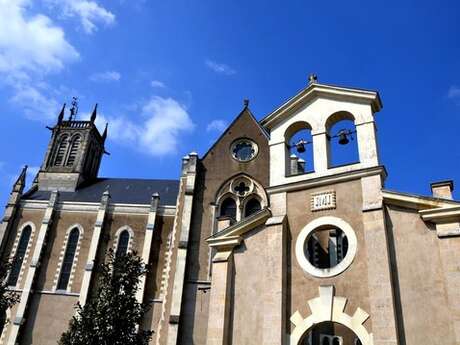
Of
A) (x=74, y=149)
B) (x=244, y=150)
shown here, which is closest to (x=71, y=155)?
(x=74, y=149)

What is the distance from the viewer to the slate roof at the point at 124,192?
31219mm

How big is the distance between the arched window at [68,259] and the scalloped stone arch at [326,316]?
72.6 ft

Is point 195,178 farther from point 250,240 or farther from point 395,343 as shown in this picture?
point 395,343

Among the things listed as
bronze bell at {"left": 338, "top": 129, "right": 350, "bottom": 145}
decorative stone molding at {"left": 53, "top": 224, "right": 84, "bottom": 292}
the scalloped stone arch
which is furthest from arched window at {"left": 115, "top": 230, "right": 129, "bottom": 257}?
bronze bell at {"left": 338, "top": 129, "right": 350, "bottom": 145}

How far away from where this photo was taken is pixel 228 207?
21641mm

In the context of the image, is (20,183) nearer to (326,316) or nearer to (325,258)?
(325,258)

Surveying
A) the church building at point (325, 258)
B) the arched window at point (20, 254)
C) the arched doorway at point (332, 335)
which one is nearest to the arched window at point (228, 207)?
the church building at point (325, 258)

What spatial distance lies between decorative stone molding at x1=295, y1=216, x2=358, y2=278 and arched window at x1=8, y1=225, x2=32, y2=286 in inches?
932

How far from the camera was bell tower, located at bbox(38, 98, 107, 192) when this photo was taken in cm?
3531

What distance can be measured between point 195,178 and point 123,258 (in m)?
8.39

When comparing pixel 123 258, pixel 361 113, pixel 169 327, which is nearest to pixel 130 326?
pixel 123 258

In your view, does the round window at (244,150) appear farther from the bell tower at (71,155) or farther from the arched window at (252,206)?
the bell tower at (71,155)

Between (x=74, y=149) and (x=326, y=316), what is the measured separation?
34010mm

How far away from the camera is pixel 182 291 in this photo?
19172 mm
